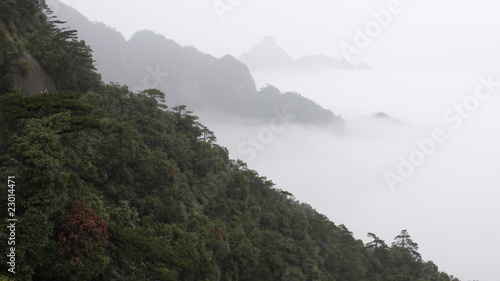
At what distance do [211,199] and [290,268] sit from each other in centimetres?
861

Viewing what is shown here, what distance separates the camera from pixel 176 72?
16525 centimetres

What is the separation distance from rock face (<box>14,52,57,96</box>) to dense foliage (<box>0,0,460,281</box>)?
1333mm

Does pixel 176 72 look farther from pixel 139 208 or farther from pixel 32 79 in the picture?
pixel 139 208

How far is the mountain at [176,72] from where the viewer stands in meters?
148

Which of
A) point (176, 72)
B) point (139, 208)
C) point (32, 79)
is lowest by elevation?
→ point (139, 208)

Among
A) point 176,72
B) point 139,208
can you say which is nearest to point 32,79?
point 139,208

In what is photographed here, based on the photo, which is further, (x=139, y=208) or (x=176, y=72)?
(x=176, y=72)

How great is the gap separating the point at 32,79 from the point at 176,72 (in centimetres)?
14954

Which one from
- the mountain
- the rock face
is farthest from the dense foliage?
the mountain

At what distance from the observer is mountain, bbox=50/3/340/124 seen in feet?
484

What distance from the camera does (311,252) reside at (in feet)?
108

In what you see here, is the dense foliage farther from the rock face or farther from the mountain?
Result: the mountain

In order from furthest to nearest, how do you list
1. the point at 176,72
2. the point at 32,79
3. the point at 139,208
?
the point at 176,72, the point at 139,208, the point at 32,79

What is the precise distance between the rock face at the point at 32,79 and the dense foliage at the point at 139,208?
133 cm
